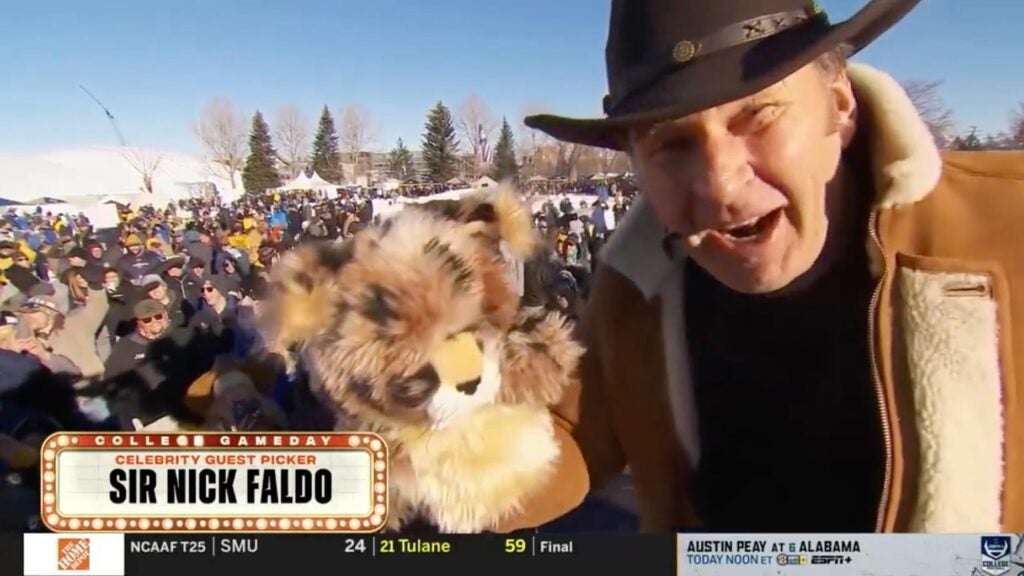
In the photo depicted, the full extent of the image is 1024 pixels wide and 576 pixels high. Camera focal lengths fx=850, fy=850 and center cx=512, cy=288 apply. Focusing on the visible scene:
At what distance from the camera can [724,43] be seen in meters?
1.82

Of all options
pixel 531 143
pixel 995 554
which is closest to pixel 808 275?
pixel 531 143

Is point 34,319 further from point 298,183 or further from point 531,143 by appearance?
point 531,143

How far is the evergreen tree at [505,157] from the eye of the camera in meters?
1.99

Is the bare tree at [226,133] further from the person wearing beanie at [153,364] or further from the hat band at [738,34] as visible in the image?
the hat band at [738,34]

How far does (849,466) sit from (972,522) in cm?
31

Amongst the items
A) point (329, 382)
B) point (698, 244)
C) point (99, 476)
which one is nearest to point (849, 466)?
point (698, 244)

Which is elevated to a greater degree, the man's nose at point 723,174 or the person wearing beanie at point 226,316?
the man's nose at point 723,174

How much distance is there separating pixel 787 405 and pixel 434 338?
847 mm

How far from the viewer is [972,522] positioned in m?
1.97

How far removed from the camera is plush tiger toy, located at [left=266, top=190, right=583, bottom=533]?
77.0 inches

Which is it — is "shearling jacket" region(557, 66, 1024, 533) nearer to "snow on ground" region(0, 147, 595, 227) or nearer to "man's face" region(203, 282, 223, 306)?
"snow on ground" region(0, 147, 595, 227)

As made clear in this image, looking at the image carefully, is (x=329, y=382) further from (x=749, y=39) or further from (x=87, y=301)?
(x=749, y=39)

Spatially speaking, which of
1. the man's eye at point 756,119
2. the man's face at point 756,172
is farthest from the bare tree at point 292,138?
the man's eye at point 756,119

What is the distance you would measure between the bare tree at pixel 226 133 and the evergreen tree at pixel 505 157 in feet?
1.99
